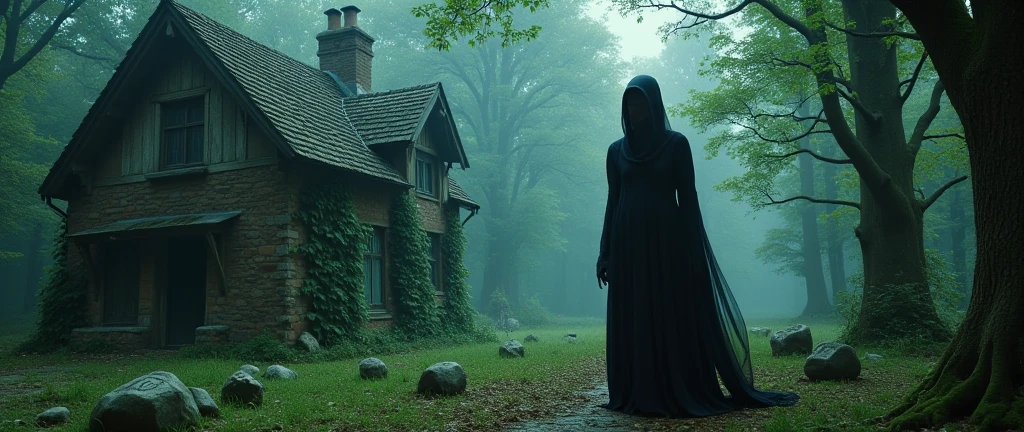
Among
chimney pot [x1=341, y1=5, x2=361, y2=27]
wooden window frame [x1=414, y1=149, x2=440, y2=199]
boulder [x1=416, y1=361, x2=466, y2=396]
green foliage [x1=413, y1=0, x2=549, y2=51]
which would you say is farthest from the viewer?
chimney pot [x1=341, y1=5, x2=361, y2=27]

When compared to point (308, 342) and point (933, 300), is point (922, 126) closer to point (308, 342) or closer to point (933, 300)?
point (933, 300)

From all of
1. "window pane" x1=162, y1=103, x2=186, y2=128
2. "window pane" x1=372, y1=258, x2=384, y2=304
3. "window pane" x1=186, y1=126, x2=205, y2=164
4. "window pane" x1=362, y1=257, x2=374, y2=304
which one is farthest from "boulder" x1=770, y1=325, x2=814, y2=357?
"window pane" x1=162, y1=103, x2=186, y2=128

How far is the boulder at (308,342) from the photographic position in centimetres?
1290

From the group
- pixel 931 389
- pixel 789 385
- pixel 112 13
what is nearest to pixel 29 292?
pixel 112 13

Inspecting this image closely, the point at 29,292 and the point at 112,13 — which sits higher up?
the point at 112,13

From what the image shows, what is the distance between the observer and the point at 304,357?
12438mm

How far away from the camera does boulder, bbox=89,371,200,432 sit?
199 inches

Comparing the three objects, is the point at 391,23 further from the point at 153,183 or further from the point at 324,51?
the point at 153,183

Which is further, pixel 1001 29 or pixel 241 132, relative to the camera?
pixel 241 132

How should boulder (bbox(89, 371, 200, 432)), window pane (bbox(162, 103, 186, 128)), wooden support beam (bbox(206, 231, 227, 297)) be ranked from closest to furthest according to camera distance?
boulder (bbox(89, 371, 200, 432)), wooden support beam (bbox(206, 231, 227, 297)), window pane (bbox(162, 103, 186, 128))

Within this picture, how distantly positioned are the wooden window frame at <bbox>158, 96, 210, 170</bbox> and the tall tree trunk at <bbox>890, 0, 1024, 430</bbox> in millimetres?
13346

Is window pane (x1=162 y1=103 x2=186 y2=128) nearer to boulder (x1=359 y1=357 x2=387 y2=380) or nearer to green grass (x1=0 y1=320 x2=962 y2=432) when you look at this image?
green grass (x1=0 y1=320 x2=962 y2=432)

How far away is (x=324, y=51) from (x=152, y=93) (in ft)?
19.5

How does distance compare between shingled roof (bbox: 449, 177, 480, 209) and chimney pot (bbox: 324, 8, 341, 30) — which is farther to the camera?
shingled roof (bbox: 449, 177, 480, 209)
